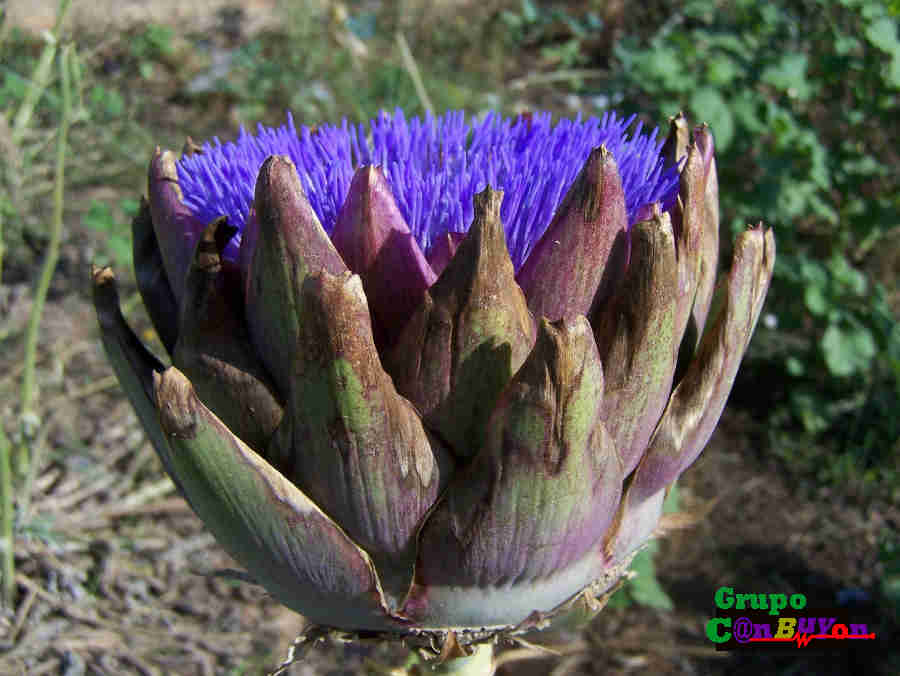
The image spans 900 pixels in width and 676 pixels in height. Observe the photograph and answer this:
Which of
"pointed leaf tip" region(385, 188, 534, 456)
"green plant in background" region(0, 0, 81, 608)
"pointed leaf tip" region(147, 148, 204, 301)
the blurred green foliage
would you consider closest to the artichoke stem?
"pointed leaf tip" region(385, 188, 534, 456)

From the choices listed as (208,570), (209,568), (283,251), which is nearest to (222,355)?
(283,251)

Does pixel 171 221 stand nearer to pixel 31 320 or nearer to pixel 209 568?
pixel 31 320

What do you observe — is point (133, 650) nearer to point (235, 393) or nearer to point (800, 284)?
point (235, 393)

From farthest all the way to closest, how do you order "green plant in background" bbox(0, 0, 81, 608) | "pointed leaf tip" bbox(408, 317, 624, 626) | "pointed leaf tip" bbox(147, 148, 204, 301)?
"green plant in background" bbox(0, 0, 81, 608) < "pointed leaf tip" bbox(147, 148, 204, 301) < "pointed leaf tip" bbox(408, 317, 624, 626)

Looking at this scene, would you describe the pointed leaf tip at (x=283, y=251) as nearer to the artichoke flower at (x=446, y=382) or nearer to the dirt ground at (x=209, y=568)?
the artichoke flower at (x=446, y=382)

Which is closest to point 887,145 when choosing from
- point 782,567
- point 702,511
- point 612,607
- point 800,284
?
point 800,284

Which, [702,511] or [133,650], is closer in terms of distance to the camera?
[702,511]

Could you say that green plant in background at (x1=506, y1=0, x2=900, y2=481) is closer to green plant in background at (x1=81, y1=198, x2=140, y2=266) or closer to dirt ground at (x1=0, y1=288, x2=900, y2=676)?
dirt ground at (x1=0, y1=288, x2=900, y2=676)

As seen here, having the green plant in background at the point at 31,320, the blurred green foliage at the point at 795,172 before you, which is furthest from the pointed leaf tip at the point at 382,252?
the blurred green foliage at the point at 795,172
